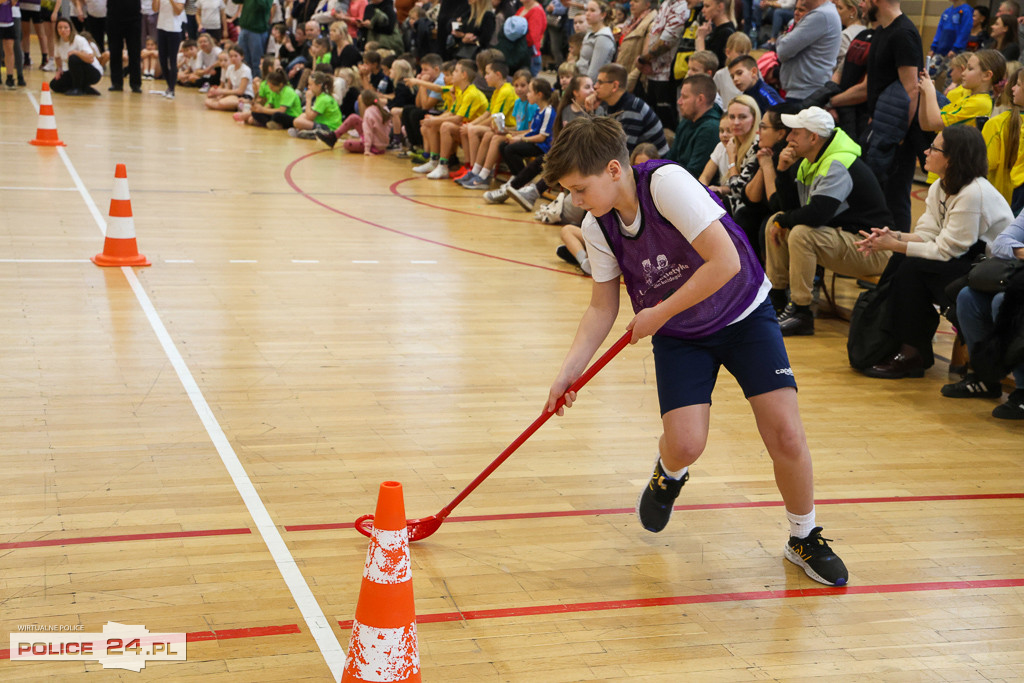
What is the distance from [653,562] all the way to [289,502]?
3.87 feet

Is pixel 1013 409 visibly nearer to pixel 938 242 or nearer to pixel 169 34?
pixel 938 242

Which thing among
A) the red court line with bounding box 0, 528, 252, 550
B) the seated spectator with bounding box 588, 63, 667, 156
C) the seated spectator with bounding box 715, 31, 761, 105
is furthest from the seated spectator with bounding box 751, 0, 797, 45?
the red court line with bounding box 0, 528, 252, 550

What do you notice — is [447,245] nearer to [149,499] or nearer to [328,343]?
[328,343]

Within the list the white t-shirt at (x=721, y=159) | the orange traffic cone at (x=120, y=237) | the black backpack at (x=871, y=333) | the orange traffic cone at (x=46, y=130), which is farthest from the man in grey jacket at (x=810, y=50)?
the orange traffic cone at (x=46, y=130)

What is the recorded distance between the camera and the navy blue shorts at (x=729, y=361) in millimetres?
2910

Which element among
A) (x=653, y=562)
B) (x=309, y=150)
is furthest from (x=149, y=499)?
(x=309, y=150)

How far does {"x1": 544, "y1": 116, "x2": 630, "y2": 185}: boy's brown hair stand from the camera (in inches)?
105

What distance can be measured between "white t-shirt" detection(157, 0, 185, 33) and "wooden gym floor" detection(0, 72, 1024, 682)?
30.6 feet

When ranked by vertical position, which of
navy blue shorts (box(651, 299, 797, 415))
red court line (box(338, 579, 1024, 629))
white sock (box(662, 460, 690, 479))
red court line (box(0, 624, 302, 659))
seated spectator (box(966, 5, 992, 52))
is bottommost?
red court line (box(338, 579, 1024, 629))

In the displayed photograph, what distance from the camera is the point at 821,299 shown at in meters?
6.49

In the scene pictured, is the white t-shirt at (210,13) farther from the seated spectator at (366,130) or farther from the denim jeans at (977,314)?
the denim jeans at (977,314)

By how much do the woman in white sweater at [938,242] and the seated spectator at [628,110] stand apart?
10.3 feet

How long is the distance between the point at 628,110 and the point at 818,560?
5610 millimetres

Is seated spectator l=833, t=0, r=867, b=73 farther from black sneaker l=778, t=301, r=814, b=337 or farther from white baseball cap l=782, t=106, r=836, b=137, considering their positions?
black sneaker l=778, t=301, r=814, b=337
